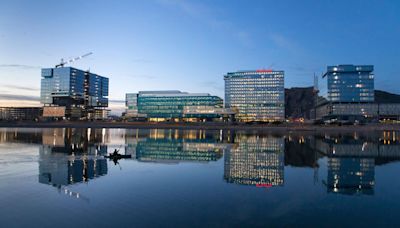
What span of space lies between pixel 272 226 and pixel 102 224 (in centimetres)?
936

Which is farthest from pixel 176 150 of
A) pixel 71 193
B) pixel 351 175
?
pixel 71 193

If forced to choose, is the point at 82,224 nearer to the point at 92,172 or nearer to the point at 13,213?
the point at 13,213

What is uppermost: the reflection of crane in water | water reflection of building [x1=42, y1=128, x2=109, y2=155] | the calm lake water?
water reflection of building [x1=42, y1=128, x2=109, y2=155]

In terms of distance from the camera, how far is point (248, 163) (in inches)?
1672

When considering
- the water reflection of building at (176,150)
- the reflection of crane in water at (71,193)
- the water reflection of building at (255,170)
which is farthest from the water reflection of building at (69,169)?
the water reflection of building at (255,170)

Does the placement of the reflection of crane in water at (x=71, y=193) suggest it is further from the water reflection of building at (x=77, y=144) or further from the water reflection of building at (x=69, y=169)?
the water reflection of building at (x=77, y=144)

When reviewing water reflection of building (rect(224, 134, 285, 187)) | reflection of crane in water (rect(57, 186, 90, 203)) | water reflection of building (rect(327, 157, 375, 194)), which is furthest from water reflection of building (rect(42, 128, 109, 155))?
water reflection of building (rect(327, 157, 375, 194))

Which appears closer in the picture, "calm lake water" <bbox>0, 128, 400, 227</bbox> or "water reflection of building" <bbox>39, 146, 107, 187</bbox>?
"calm lake water" <bbox>0, 128, 400, 227</bbox>

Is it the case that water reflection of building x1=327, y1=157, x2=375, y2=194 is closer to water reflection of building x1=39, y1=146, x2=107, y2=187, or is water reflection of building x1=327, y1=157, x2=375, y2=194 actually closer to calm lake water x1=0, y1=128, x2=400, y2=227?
calm lake water x1=0, y1=128, x2=400, y2=227

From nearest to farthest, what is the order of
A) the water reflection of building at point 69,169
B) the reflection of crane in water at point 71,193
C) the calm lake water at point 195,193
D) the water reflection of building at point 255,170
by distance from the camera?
the calm lake water at point 195,193
the reflection of crane in water at point 71,193
the water reflection of building at point 69,169
the water reflection of building at point 255,170

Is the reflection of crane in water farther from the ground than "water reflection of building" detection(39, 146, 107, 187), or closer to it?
closer to it

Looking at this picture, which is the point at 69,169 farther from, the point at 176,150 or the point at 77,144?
the point at 77,144

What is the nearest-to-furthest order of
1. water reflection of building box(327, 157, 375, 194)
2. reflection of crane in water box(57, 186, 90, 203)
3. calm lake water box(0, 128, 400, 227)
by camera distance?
calm lake water box(0, 128, 400, 227)
reflection of crane in water box(57, 186, 90, 203)
water reflection of building box(327, 157, 375, 194)

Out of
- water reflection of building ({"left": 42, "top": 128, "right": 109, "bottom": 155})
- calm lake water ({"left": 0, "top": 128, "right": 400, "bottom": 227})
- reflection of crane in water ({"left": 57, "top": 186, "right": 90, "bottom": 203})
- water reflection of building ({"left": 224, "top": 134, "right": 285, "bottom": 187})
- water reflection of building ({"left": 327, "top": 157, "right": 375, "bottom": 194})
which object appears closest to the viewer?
calm lake water ({"left": 0, "top": 128, "right": 400, "bottom": 227})
